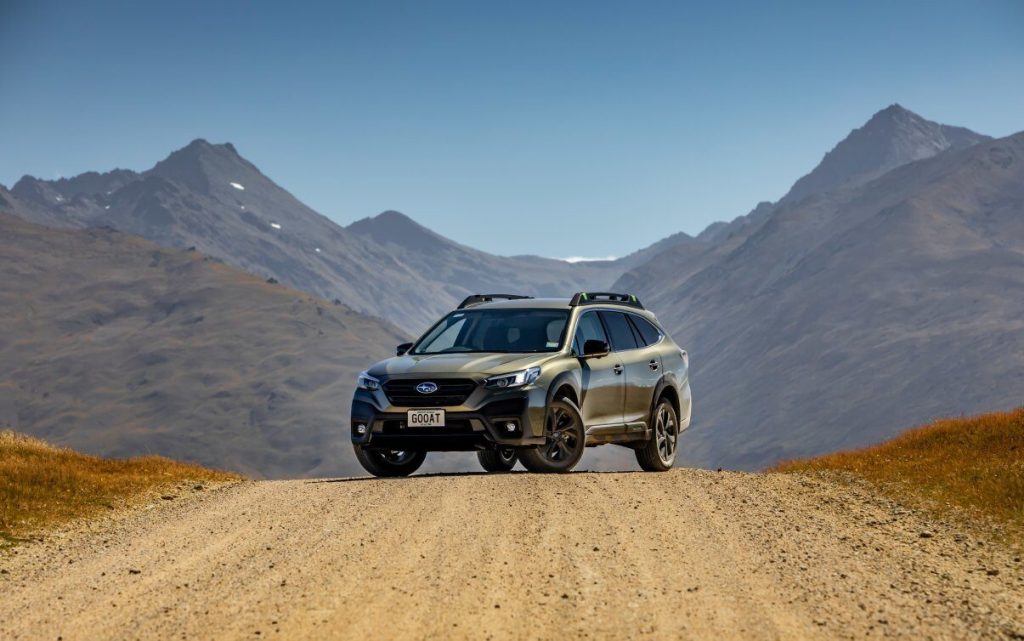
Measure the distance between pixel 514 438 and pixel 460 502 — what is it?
2.00 metres

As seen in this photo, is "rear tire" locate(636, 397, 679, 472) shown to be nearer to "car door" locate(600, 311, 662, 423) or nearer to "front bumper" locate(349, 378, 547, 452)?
"car door" locate(600, 311, 662, 423)

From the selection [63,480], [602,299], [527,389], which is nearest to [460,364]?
[527,389]

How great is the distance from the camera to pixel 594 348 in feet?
49.9

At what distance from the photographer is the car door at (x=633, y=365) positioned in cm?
1622

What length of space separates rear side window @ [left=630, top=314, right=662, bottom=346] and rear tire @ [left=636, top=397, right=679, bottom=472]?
0.97m

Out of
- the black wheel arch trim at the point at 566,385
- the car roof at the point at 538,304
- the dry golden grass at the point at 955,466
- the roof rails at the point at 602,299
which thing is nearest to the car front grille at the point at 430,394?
the black wheel arch trim at the point at 566,385

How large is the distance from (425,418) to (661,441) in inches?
181

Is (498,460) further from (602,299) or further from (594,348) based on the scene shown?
(602,299)

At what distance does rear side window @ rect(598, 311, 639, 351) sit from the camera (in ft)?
54.0

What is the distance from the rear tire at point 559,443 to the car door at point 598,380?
0.31 meters

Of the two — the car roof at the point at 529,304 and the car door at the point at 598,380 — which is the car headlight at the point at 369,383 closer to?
the car roof at the point at 529,304

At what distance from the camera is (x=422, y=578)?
8.29 meters

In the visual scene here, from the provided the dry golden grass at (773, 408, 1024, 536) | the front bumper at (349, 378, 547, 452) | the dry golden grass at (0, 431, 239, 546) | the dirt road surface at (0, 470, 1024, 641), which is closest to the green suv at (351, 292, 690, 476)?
the front bumper at (349, 378, 547, 452)

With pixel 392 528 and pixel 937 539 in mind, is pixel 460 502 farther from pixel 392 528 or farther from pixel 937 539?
pixel 937 539
